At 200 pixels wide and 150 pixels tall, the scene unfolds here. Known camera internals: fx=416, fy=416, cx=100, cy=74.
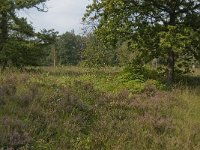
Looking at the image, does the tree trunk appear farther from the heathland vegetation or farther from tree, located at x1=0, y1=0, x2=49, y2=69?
tree, located at x1=0, y1=0, x2=49, y2=69

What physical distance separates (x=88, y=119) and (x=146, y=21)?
10.6 metres

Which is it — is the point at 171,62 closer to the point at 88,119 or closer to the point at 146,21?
the point at 146,21

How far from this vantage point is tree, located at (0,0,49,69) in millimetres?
25531

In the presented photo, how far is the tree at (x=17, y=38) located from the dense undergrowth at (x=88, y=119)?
11.3 m

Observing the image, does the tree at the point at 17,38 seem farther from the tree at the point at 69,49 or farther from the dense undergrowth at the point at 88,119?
the tree at the point at 69,49

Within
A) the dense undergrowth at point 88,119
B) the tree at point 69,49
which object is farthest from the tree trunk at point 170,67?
the tree at point 69,49

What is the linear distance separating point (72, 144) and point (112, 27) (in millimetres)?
11082

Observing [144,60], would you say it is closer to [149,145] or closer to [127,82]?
[127,82]

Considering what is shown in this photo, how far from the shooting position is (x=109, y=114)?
11.5 meters

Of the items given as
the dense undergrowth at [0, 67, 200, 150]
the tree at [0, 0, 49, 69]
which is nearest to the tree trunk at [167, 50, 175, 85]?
the dense undergrowth at [0, 67, 200, 150]

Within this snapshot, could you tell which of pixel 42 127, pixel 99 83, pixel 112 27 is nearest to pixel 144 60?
pixel 112 27

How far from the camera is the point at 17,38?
27.1 meters

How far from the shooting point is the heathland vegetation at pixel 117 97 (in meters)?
9.61

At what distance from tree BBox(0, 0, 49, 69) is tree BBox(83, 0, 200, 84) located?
6.94 metres
